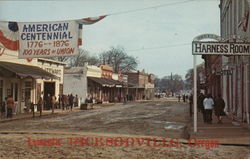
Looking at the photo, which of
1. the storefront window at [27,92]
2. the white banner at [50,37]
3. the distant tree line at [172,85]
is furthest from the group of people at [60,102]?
the distant tree line at [172,85]

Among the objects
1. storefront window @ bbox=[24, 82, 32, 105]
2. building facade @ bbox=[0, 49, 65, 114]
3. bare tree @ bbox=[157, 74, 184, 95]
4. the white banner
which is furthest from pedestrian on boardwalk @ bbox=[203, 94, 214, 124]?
bare tree @ bbox=[157, 74, 184, 95]

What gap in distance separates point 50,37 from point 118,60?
6884 cm

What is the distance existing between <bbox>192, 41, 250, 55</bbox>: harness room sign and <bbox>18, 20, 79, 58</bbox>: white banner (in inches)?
228

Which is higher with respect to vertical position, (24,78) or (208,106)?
(24,78)

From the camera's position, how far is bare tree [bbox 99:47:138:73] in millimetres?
83750

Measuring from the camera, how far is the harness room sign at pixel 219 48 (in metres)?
13.7

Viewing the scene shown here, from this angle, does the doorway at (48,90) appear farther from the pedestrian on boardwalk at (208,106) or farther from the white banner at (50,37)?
the pedestrian on boardwalk at (208,106)

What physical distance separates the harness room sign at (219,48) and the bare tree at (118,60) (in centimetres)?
6953

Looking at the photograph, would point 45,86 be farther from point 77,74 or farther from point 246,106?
point 246,106

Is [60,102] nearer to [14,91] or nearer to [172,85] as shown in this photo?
[14,91]

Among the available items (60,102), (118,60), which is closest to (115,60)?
(118,60)

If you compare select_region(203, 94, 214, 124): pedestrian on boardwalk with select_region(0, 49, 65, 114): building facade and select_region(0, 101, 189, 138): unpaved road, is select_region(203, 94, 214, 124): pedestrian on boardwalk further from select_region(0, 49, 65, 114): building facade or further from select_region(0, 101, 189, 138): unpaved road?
select_region(0, 49, 65, 114): building facade

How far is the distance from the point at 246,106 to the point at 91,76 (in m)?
30.5

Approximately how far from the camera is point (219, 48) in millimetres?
13734
